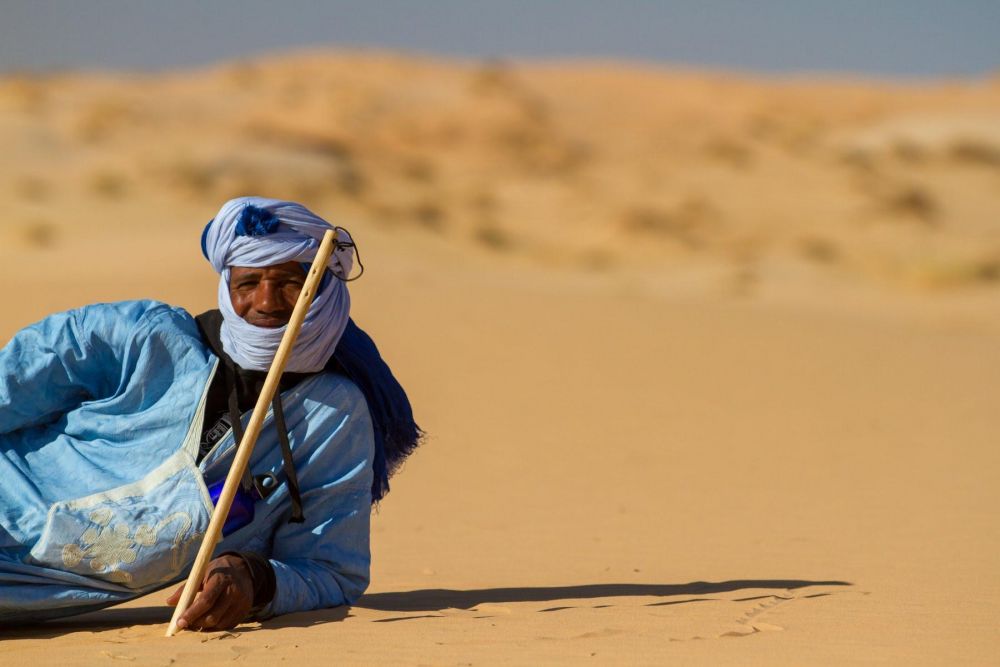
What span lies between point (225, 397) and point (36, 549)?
2.40 feet

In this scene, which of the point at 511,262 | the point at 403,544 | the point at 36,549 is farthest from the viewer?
the point at 511,262

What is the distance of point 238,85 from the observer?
59.7 meters

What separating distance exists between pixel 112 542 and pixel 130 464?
0.25 meters

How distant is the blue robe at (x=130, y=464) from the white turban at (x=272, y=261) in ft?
0.46

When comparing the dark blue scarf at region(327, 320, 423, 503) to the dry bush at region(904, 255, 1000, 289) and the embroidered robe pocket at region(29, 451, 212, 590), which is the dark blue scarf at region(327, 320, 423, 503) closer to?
the embroidered robe pocket at region(29, 451, 212, 590)

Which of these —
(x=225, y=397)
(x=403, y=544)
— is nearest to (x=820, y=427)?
(x=403, y=544)

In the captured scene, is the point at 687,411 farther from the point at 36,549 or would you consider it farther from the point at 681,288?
the point at 681,288

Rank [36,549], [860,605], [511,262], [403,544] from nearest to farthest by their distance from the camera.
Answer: [36,549]
[860,605]
[403,544]
[511,262]

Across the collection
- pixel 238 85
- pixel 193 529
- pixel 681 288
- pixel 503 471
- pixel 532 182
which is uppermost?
pixel 238 85

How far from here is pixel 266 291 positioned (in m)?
4.93

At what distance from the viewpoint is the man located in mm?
4766

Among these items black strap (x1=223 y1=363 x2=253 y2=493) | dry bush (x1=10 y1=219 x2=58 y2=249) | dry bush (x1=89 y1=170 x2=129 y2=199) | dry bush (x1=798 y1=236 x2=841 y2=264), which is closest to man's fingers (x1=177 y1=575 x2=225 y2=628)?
black strap (x1=223 y1=363 x2=253 y2=493)

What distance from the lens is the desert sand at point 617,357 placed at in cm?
532

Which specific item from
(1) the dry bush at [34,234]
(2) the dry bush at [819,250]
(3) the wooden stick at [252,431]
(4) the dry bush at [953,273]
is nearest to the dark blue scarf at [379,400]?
(3) the wooden stick at [252,431]
